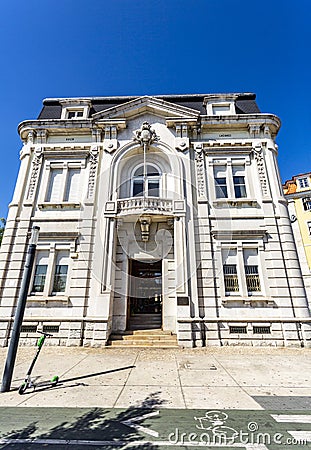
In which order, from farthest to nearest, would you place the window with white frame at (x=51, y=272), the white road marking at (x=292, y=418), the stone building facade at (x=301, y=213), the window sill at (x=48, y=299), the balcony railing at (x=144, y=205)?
1. the stone building facade at (x=301, y=213)
2. the balcony railing at (x=144, y=205)
3. the window with white frame at (x=51, y=272)
4. the window sill at (x=48, y=299)
5. the white road marking at (x=292, y=418)

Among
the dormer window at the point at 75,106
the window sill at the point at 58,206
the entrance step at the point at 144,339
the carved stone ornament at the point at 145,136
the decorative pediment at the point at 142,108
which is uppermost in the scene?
the dormer window at the point at 75,106

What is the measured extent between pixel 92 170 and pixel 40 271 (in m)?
6.54

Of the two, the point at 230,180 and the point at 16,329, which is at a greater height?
the point at 230,180

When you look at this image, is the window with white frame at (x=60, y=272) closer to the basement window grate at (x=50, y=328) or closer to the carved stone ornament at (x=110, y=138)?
the basement window grate at (x=50, y=328)

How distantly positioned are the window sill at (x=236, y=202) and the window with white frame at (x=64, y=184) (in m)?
8.29

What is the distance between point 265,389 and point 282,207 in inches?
390

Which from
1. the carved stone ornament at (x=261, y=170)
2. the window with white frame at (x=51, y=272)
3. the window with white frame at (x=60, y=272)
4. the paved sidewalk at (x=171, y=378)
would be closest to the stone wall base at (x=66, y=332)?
the paved sidewalk at (x=171, y=378)

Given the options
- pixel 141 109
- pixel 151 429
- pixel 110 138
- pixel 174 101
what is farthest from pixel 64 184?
pixel 151 429

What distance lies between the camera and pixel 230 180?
13.7 metres

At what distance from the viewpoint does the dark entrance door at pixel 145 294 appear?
12927 mm

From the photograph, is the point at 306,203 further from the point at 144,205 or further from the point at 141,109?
the point at 144,205

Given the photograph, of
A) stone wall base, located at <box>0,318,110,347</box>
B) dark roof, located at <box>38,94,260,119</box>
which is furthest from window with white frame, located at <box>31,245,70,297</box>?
dark roof, located at <box>38,94,260,119</box>

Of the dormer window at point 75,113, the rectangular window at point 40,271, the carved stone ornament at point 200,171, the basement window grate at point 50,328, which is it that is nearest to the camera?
the basement window grate at point 50,328

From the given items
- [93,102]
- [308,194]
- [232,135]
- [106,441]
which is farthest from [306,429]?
[308,194]
